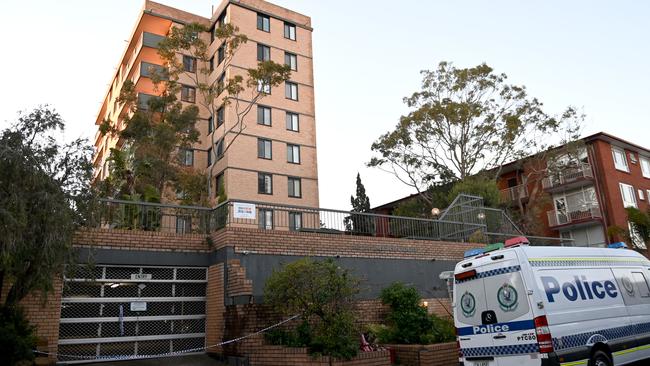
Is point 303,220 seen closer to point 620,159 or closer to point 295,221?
point 295,221

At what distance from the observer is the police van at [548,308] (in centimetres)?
783

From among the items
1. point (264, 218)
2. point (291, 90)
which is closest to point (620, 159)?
point (291, 90)

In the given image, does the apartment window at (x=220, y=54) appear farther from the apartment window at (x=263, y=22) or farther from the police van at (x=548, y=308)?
the police van at (x=548, y=308)

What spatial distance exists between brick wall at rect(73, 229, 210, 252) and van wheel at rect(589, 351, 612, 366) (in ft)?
30.8

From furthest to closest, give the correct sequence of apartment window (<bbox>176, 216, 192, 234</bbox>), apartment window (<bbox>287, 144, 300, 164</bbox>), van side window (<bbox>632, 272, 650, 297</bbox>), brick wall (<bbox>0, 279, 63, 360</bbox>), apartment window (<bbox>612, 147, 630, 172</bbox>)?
1. apartment window (<bbox>612, 147, 630, 172</bbox>)
2. apartment window (<bbox>287, 144, 300, 164</bbox>)
3. apartment window (<bbox>176, 216, 192, 234</bbox>)
4. brick wall (<bbox>0, 279, 63, 360</bbox>)
5. van side window (<bbox>632, 272, 650, 297</bbox>)

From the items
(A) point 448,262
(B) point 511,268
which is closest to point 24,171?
(B) point 511,268

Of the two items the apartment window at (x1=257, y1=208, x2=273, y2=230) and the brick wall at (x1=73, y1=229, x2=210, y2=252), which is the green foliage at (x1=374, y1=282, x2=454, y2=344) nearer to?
the apartment window at (x1=257, y1=208, x2=273, y2=230)

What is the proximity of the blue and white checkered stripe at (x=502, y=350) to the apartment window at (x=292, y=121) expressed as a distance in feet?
91.7

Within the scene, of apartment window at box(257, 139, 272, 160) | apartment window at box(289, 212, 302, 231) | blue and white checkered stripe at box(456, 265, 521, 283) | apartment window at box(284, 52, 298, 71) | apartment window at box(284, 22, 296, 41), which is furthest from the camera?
apartment window at box(284, 22, 296, 41)

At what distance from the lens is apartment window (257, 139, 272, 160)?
111 ft

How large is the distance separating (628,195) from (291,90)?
2548 cm

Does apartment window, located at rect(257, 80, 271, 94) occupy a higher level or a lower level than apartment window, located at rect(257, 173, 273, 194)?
higher

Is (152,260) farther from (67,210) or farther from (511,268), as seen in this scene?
(511,268)

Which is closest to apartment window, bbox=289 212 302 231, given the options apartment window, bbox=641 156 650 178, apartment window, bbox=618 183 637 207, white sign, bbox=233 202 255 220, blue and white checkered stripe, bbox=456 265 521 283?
white sign, bbox=233 202 255 220
